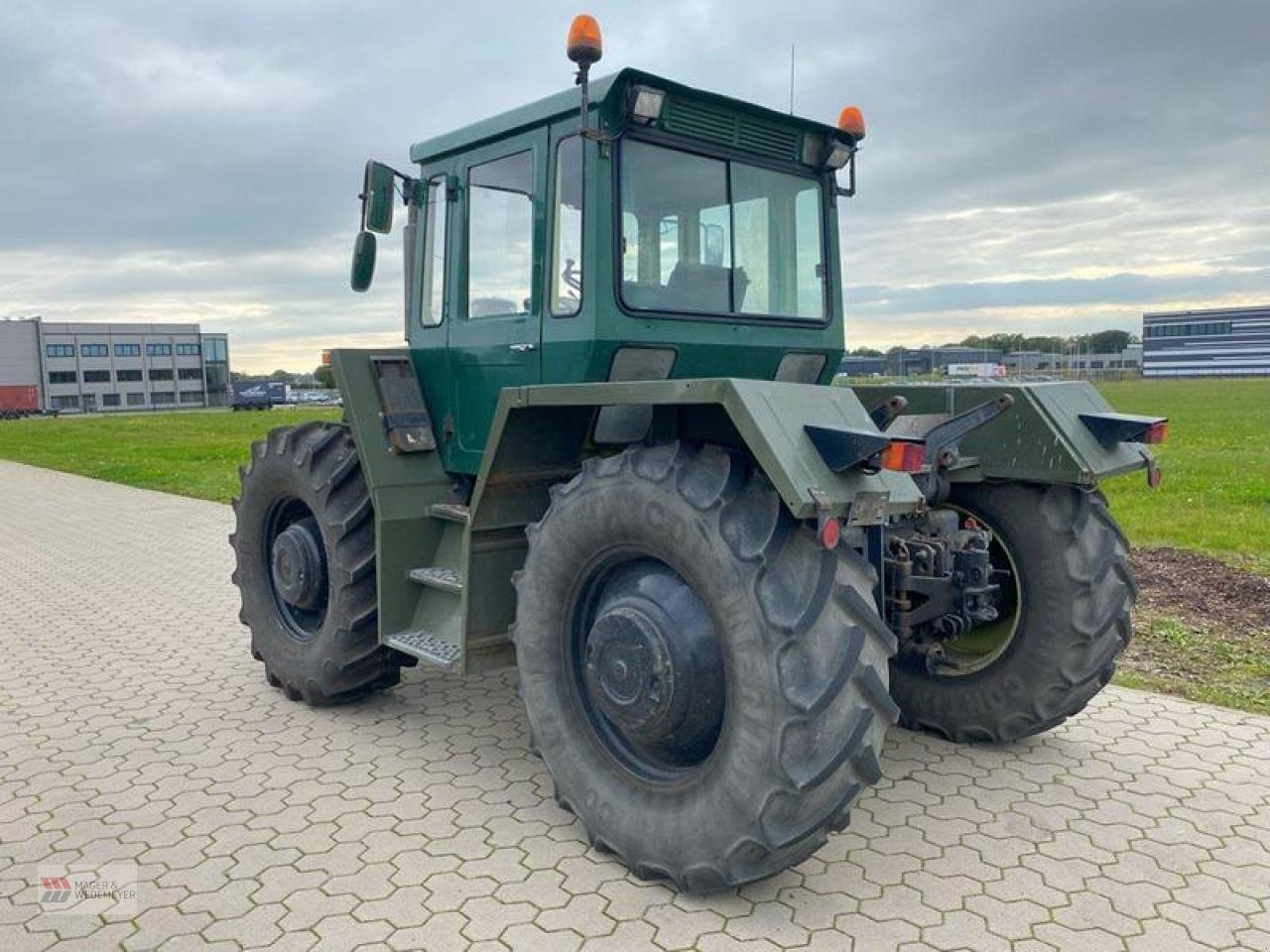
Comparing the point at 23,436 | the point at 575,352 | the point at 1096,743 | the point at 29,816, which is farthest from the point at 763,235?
the point at 23,436

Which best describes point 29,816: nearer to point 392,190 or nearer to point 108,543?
point 392,190

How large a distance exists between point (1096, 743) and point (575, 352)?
10.1ft

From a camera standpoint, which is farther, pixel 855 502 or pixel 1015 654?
pixel 1015 654

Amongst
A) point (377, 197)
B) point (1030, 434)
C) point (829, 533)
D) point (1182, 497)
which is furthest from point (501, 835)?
point (1182, 497)

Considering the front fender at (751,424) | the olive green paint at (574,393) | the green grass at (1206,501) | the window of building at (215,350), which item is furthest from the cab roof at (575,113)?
the window of building at (215,350)

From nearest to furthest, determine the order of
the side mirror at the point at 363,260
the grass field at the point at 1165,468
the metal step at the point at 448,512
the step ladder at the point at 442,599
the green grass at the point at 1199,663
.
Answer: the step ladder at the point at 442,599
the metal step at the point at 448,512
the side mirror at the point at 363,260
the green grass at the point at 1199,663
the grass field at the point at 1165,468

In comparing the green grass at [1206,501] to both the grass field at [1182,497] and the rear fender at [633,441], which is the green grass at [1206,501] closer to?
the grass field at [1182,497]

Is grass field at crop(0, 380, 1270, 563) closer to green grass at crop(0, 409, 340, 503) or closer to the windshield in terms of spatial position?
green grass at crop(0, 409, 340, 503)

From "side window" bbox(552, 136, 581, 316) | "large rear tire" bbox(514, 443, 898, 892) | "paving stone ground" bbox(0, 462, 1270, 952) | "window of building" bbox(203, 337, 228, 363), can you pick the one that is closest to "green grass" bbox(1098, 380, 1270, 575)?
"paving stone ground" bbox(0, 462, 1270, 952)

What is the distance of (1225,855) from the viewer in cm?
365

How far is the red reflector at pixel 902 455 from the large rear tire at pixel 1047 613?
1.72 meters

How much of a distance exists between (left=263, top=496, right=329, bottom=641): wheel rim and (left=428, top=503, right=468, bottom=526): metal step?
2.45 ft

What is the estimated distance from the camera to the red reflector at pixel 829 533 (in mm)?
2986

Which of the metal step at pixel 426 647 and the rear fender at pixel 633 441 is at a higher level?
the rear fender at pixel 633 441
